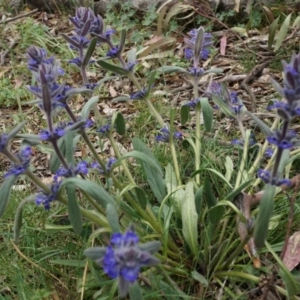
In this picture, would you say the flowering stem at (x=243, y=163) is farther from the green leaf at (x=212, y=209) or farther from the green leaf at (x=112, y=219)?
the green leaf at (x=112, y=219)

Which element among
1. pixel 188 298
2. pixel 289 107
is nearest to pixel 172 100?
pixel 188 298

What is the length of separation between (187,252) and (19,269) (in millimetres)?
679

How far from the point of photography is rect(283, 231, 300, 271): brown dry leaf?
1.86 metres

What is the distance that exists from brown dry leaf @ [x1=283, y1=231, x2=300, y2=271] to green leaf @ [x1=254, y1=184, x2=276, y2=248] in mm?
506

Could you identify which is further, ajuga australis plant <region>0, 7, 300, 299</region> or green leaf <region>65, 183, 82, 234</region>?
green leaf <region>65, 183, 82, 234</region>

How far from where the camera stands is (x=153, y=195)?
2.37 m

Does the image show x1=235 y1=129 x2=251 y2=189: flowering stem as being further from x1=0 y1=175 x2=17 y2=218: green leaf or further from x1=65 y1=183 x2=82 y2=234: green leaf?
x1=0 y1=175 x2=17 y2=218: green leaf

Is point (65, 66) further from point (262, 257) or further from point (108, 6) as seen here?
point (262, 257)

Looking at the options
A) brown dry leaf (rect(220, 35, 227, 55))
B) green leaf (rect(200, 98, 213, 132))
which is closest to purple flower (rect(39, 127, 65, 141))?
green leaf (rect(200, 98, 213, 132))

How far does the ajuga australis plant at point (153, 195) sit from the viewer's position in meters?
1.35

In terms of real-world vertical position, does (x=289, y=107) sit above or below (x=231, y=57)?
above

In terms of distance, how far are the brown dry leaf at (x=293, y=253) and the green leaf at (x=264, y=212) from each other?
51 cm

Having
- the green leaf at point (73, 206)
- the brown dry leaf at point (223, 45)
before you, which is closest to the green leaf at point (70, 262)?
the green leaf at point (73, 206)

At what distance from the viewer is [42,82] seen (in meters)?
1.44
